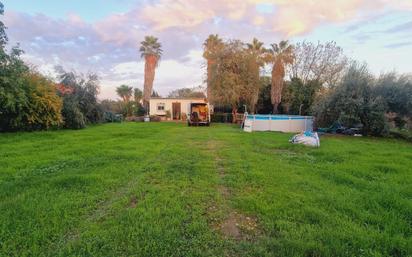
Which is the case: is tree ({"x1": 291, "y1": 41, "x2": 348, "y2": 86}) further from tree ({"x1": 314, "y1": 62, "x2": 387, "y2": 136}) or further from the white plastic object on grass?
the white plastic object on grass

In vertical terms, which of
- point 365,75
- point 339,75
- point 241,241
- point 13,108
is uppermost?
point 339,75

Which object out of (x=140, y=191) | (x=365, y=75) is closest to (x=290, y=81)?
(x=365, y=75)

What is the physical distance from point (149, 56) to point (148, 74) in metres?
2.49

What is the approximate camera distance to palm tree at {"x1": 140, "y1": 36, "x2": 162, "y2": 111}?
3472cm

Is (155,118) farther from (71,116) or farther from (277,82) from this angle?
(277,82)

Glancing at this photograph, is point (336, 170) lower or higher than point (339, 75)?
lower

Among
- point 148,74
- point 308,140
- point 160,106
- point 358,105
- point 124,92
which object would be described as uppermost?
point 148,74

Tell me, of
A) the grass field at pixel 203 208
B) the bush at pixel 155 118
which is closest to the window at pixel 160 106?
the bush at pixel 155 118

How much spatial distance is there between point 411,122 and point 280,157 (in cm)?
1143

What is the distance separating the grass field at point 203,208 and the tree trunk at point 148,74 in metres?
29.6

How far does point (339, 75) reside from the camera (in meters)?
25.0

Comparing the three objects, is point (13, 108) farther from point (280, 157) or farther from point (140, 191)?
point (280, 157)

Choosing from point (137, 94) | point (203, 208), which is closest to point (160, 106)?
point (137, 94)

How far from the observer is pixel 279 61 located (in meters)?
26.6
